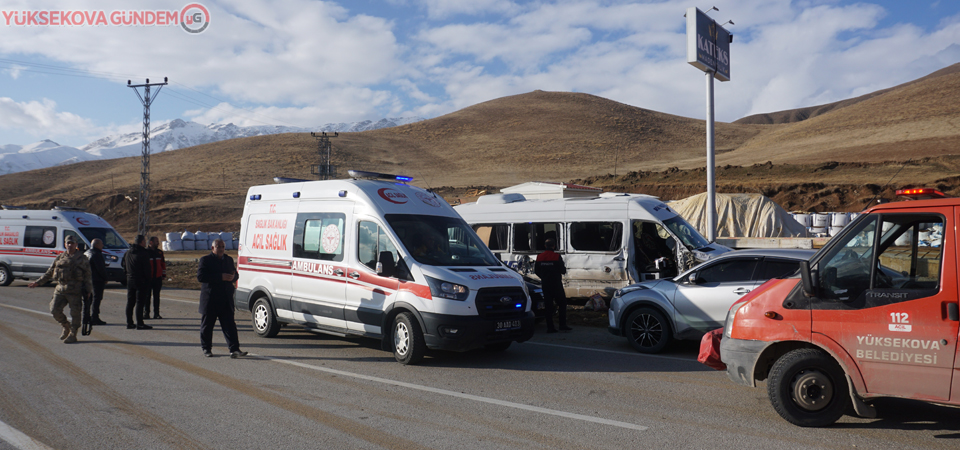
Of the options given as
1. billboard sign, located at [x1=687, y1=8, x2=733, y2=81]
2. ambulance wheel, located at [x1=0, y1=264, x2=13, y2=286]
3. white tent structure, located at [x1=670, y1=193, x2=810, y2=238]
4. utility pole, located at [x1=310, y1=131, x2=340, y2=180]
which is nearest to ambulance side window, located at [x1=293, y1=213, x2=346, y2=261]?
billboard sign, located at [x1=687, y1=8, x2=733, y2=81]

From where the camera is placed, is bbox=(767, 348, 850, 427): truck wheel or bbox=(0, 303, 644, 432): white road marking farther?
bbox=(0, 303, 644, 432): white road marking

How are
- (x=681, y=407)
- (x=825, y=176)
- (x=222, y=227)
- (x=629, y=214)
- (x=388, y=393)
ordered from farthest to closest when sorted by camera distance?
(x=222, y=227) < (x=825, y=176) < (x=629, y=214) < (x=388, y=393) < (x=681, y=407)

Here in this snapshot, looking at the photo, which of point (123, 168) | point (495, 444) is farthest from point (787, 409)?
point (123, 168)

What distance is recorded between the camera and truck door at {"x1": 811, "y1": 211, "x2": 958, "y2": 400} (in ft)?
16.1

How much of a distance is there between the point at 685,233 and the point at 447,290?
6836 mm

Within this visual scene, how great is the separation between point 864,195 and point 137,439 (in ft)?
145

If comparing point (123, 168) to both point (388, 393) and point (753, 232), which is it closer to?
point (753, 232)

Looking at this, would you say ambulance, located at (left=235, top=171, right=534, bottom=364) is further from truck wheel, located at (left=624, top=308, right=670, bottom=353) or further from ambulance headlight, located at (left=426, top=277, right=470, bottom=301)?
truck wheel, located at (left=624, top=308, right=670, bottom=353)

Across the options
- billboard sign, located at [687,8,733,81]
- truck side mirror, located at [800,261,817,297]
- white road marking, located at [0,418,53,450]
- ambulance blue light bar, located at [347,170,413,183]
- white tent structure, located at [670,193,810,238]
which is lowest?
white road marking, located at [0,418,53,450]

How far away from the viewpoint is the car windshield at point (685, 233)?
42.1ft

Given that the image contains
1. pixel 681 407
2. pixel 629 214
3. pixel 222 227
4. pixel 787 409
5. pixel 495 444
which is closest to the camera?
pixel 495 444

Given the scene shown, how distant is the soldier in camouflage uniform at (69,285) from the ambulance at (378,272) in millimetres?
2375

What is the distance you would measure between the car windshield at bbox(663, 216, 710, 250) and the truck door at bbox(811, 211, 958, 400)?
7349 mm

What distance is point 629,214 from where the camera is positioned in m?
13.3
